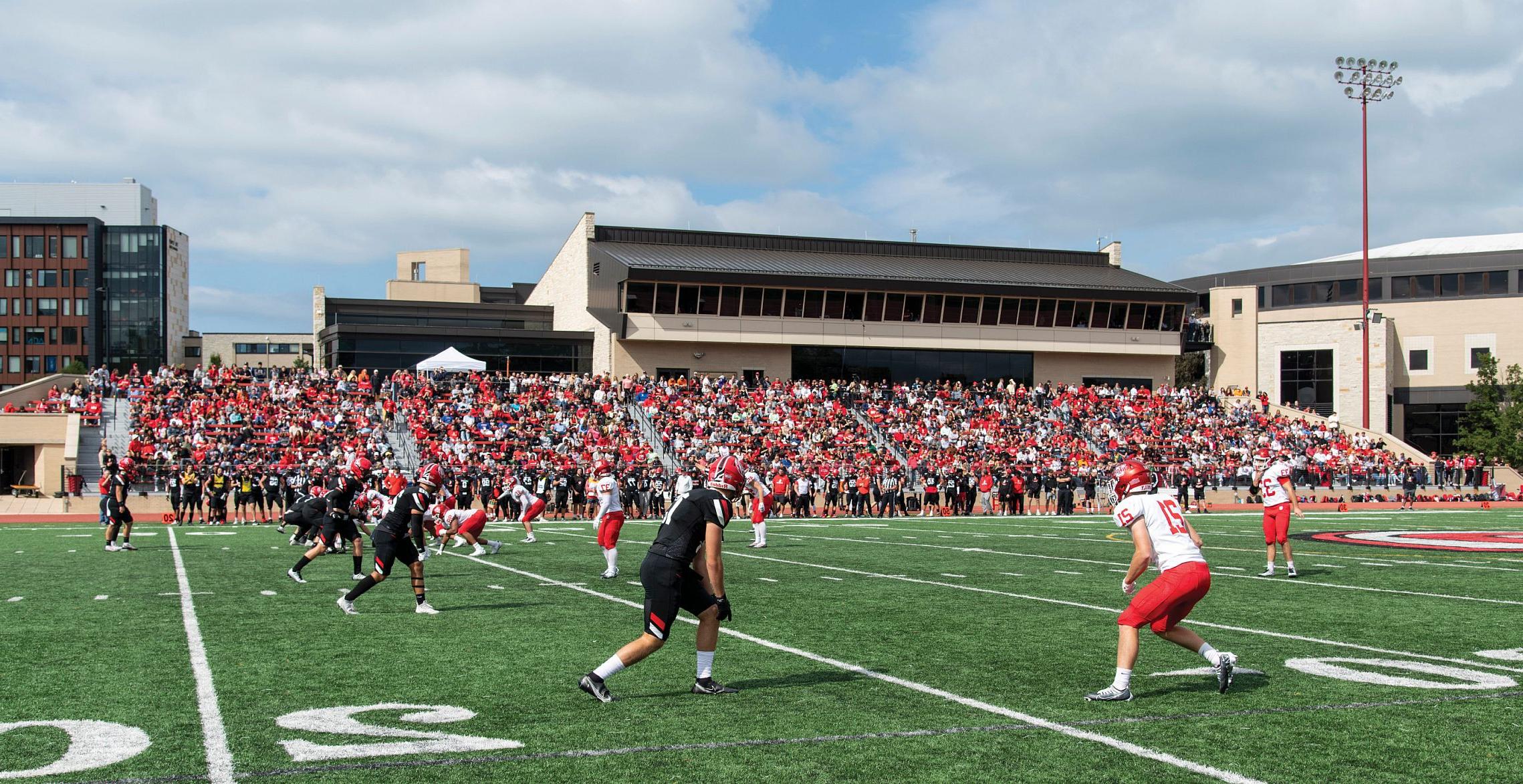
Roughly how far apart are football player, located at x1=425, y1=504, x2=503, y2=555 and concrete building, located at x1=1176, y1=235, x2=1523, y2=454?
53.4 m

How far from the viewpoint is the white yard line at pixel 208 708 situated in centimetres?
625

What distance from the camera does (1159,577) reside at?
799 cm

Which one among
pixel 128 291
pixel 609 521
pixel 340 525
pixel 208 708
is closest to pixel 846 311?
pixel 609 521

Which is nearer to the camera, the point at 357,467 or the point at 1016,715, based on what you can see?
the point at 1016,715

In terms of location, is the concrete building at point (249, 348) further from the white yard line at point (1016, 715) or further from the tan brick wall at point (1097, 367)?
the white yard line at point (1016, 715)

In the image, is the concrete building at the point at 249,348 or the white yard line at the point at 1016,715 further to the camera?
the concrete building at the point at 249,348

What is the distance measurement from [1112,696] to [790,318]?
4707 cm

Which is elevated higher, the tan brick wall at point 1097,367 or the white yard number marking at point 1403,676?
the tan brick wall at point 1097,367

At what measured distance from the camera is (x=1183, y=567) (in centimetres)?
805

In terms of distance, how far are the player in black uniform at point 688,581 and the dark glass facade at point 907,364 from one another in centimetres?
4703

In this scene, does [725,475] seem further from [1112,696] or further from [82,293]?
[82,293]

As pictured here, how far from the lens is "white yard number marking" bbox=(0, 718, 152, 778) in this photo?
6.19 m

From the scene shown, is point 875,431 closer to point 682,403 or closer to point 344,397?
point 682,403

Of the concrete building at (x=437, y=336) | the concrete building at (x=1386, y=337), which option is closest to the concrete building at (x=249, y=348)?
the concrete building at (x=437, y=336)
